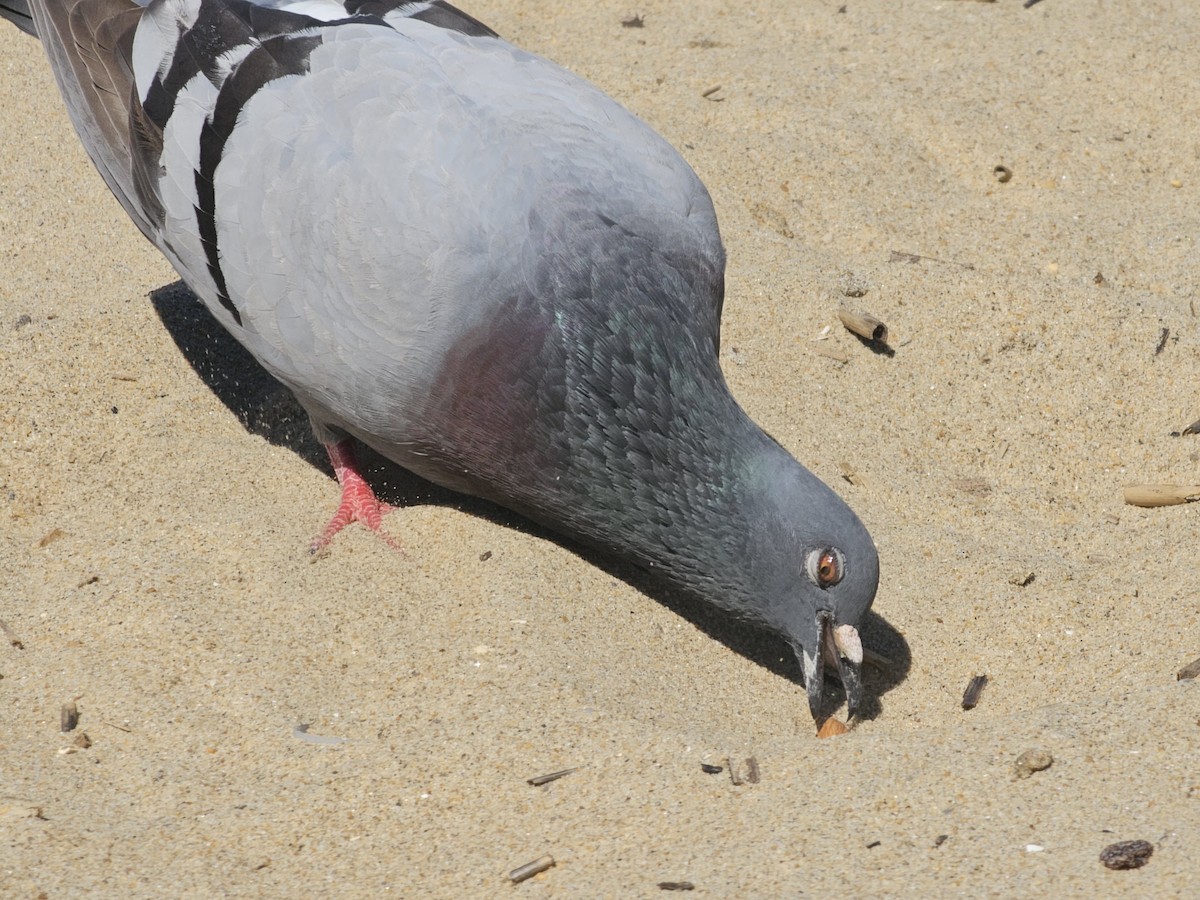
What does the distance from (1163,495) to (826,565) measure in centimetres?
165

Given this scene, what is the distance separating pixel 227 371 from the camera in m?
5.44

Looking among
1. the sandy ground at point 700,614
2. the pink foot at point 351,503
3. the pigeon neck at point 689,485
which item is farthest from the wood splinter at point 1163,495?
the pink foot at point 351,503

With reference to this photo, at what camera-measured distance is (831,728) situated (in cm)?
397

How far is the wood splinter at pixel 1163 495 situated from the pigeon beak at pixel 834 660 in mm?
1501

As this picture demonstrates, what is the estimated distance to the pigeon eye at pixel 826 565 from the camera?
392cm

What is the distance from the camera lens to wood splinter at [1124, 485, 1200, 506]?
4883 mm

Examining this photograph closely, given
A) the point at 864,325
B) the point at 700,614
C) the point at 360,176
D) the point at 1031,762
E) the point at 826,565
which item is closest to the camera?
the point at 1031,762

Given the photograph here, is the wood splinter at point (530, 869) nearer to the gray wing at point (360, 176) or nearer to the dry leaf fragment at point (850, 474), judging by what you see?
the gray wing at point (360, 176)

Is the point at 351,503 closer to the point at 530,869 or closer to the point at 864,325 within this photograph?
the point at 530,869

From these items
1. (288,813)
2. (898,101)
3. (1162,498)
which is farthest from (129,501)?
(898,101)

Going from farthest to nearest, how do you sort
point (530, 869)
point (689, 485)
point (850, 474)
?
point (850, 474), point (689, 485), point (530, 869)

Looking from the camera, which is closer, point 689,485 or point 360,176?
point 689,485

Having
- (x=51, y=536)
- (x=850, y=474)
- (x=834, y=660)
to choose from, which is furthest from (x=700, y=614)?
(x=51, y=536)

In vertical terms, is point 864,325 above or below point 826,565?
below
